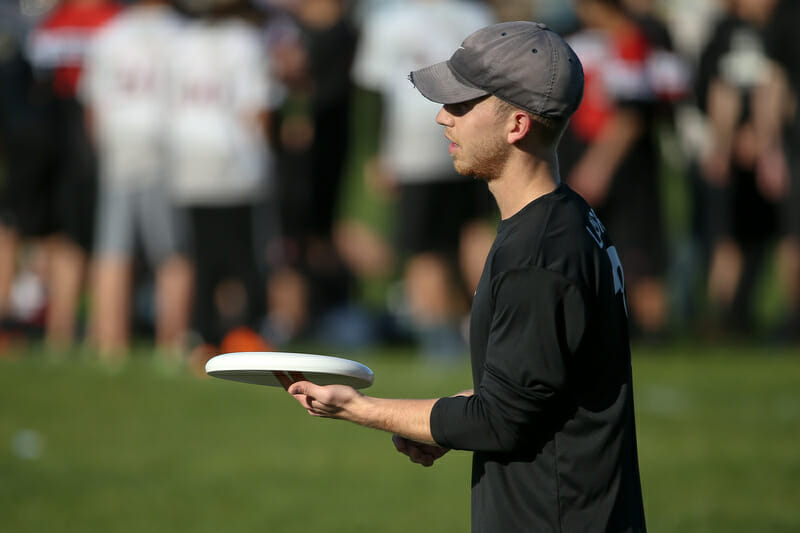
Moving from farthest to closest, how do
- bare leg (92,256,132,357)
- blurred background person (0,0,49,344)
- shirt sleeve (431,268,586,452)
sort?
blurred background person (0,0,49,344), bare leg (92,256,132,357), shirt sleeve (431,268,586,452)

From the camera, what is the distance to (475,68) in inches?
116

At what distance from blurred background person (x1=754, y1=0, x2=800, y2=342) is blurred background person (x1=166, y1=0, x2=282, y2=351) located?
461cm

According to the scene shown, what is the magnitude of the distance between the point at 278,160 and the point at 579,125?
2761mm

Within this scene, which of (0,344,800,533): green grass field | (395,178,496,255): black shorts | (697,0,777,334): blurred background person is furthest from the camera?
(697,0,777,334): blurred background person

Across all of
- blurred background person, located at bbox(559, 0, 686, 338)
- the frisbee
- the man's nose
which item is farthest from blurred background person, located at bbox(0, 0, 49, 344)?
the man's nose

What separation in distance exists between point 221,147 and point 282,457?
3252mm

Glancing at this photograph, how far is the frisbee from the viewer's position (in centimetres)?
295

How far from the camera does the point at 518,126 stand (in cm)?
297

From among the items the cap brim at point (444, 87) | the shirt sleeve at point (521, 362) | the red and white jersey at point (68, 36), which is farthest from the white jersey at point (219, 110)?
the shirt sleeve at point (521, 362)

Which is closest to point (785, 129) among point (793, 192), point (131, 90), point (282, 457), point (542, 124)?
point (793, 192)

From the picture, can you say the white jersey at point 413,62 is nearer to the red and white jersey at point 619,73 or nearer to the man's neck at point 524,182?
the red and white jersey at point 619,73

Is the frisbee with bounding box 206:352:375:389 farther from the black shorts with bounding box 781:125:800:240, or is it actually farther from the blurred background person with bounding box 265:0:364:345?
the black shorts with bounding box 781:125:800:240

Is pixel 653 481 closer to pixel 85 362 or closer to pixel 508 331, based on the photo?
pixel 508 331

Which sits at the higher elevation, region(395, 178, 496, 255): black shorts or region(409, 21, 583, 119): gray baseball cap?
region(409, 21, 583, 119): gray baseball cap
